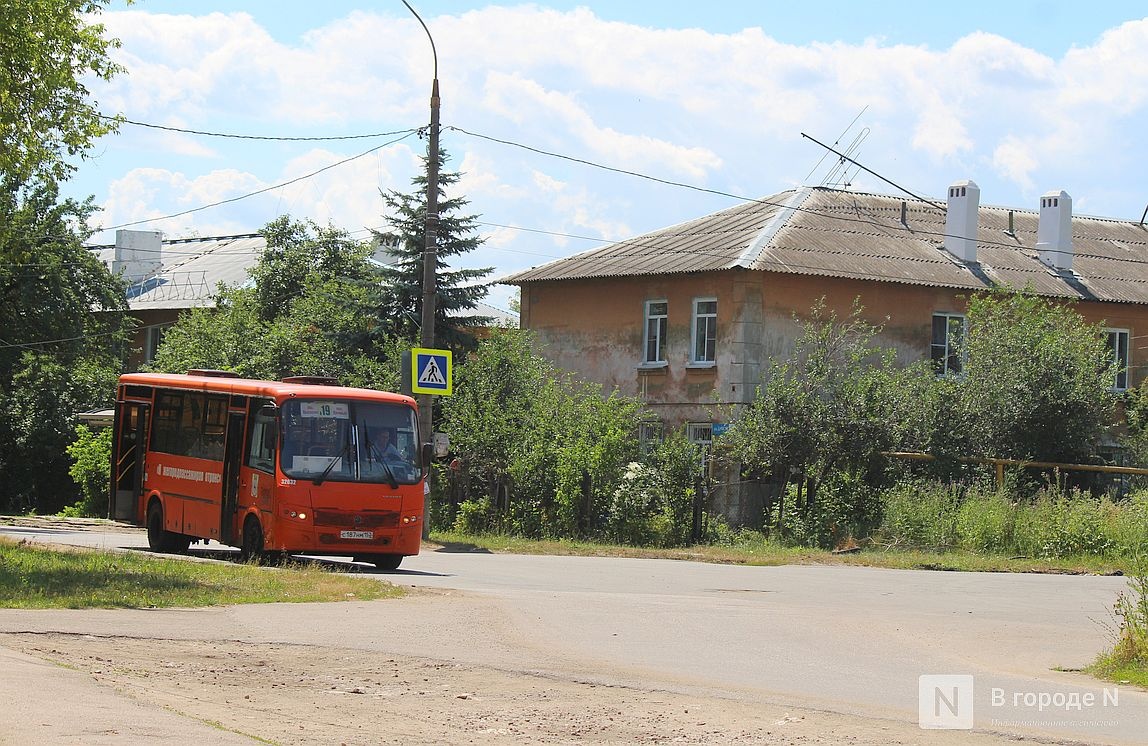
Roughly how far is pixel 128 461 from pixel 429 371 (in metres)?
5.42

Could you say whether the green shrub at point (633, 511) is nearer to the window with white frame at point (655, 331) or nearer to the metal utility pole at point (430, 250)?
the metal utility pole at point (430, 250)

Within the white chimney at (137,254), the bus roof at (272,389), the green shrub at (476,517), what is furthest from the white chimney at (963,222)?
the white chimney at (137,254)

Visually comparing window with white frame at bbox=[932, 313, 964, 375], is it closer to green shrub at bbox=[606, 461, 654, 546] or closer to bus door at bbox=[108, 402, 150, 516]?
green shrub at bbox=[606, 461, 654, 546]

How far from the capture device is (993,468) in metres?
30.2

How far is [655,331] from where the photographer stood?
36688 millimetres

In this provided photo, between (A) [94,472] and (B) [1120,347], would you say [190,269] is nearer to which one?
(A) [94,472]

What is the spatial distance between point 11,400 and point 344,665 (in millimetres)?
44203

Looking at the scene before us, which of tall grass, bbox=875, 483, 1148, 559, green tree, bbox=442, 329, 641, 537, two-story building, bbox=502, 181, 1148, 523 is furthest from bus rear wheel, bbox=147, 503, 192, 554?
tall grass, bbox=875, 483, 1148, 559

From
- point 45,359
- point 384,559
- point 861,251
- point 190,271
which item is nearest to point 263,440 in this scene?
point 384,559

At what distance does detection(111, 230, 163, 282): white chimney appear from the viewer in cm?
6781

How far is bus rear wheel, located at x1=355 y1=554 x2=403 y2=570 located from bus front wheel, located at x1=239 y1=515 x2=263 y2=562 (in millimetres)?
1449

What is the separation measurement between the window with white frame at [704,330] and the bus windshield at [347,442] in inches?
564

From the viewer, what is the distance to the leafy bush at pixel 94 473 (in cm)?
4275

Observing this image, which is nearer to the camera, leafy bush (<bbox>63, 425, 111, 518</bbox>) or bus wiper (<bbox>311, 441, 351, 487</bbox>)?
bus wiper (<bbox>311, 441, 351, 487</bbox>)
